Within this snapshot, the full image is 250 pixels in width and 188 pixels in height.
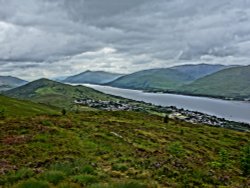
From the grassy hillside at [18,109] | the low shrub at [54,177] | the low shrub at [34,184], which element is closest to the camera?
the low shrub at [34,184]

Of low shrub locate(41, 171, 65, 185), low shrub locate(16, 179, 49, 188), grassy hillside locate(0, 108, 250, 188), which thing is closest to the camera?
low shrub locate(16, 179, 49, 188)

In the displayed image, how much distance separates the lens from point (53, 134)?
107 feet

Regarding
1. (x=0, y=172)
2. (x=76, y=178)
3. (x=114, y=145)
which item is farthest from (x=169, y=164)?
(x=114, y=145)

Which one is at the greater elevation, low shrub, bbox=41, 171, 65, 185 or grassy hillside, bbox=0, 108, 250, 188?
low shrub, bbox=41, 171, 65, 185

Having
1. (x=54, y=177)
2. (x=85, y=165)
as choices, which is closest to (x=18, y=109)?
(x=85, y=165)

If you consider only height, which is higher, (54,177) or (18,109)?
(54,177)

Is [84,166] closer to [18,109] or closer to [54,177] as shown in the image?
[54,177]

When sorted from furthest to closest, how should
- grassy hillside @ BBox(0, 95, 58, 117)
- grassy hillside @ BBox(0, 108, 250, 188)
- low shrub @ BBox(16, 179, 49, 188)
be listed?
grassy hillside @ BBox(0, 95, 58, 117) → grassy hillside @ BBox(0, 108, 250, 188) → low shrub @ BBox(16, 179, 49, 188)

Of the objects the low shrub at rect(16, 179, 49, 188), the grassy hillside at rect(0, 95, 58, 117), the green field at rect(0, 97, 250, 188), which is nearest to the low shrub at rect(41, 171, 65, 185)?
the green field at rect(0, 97, 250, 188)

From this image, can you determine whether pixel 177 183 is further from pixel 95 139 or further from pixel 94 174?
pixel 95 139

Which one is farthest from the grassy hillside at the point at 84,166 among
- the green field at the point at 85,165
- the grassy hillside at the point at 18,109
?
the grassy hillside at the point at 18,109

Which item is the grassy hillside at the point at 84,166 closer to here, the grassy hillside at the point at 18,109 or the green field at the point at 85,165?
the green field at the point at 85,165

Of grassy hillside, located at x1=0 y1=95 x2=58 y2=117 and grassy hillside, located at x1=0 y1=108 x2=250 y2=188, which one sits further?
grassy hillside, located at x1=0 y1=95 x2=58 y2=117

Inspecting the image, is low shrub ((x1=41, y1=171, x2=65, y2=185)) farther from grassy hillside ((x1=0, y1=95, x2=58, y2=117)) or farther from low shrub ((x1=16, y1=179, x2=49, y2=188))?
grassy hillside ((x1=0, y1=95, x2=58, y2=117))
